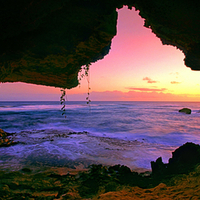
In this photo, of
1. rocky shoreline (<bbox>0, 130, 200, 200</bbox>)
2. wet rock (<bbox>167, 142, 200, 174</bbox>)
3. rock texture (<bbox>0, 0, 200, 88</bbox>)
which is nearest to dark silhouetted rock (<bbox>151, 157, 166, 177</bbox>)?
rocky shoreline (<bbox>0, 130, 200, 200</bbox>)

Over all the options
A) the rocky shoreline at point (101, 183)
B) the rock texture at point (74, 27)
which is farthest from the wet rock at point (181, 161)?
the rock texture at point (74, 27)

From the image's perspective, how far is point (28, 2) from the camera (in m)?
2.39

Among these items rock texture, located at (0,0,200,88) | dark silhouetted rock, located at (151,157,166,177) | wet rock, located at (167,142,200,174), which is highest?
rock texture, located at (0,0,200,88)

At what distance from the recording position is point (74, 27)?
3.35 metres

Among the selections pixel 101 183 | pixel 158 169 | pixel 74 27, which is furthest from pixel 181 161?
pixel 74 27

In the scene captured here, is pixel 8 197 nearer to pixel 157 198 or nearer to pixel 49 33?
pixel 157 198

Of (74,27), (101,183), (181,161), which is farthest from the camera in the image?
(181,161)

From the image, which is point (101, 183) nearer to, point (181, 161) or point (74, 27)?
point (181, 161)

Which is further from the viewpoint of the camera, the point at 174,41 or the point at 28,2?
the point at 174,41

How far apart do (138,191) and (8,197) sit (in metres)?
2.54

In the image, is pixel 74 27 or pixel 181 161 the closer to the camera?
pixel 74 27

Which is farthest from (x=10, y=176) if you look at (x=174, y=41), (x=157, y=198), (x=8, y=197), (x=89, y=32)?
(x=174, y=41)

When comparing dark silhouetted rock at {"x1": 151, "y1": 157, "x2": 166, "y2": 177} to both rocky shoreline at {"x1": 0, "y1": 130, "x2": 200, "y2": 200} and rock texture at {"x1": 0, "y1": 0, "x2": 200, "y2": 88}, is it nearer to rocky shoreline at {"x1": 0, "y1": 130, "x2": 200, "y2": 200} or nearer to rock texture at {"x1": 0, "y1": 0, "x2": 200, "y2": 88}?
rocky shoreline at {"x1": 0, "y1": 130, "x2": 200, "y2": 200}

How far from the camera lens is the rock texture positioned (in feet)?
8.55
